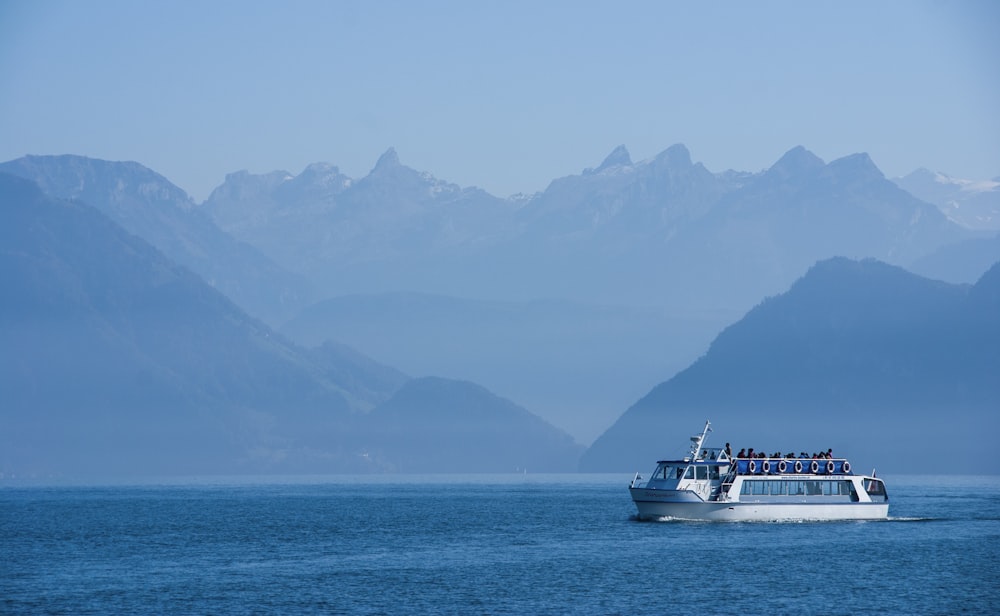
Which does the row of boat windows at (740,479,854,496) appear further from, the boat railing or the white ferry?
the boat railing

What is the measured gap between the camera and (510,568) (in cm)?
11762

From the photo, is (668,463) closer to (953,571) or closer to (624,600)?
(953,571)

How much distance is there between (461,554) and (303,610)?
1344 inches

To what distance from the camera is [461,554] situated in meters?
128

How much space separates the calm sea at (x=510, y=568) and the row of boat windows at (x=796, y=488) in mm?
3107

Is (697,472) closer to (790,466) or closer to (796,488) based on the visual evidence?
(790,466)

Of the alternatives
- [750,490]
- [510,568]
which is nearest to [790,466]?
[750,490]

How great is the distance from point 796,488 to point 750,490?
5.08 m

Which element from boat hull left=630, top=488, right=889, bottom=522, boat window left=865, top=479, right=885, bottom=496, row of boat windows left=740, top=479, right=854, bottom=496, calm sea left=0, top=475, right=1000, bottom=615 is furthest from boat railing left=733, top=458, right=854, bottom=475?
calm sea left=0, top=475, right=1000, bottom=615

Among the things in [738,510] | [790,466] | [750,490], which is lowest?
[738,510]

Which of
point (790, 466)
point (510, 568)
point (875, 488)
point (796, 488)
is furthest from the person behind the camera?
point (875, 488)

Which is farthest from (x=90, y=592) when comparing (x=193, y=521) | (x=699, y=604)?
(x=193, y=521)

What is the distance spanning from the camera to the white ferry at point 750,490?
148m

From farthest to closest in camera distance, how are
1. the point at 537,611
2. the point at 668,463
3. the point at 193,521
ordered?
the point at 193,521 → the point at 668,463 → the point at 537,611
